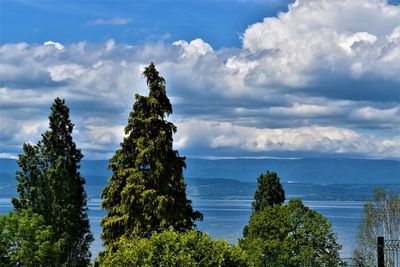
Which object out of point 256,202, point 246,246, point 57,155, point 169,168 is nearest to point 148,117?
point 169,168

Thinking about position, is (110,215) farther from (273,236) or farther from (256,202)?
(256,202)

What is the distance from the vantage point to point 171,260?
43.9ft

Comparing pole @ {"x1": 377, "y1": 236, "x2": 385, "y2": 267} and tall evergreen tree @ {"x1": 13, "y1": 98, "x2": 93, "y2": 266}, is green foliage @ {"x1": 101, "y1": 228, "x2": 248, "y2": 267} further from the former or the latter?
tall evergreen tree @ {"x1": 13, "y1": 98, "x2": 93, "y2": 266}

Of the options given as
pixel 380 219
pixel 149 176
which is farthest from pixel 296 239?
pixel 380 219

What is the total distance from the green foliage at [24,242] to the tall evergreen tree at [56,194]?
2073mm

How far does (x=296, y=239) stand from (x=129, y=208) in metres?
7.24

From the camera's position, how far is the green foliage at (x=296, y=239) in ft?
85.5

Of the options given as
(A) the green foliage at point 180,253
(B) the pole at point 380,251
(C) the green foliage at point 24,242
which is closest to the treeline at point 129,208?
(C) the green foliage at point 24,242

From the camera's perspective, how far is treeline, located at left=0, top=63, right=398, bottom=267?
22.1 metres

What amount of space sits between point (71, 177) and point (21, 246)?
4574 mm

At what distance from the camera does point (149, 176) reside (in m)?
22.5

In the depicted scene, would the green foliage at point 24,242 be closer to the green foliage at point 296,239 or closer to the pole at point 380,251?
the green foliage at point 296,239

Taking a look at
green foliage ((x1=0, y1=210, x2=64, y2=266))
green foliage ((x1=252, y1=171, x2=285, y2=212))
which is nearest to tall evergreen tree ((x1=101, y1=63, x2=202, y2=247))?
green foliage ((x1=0, y1=210, x2=64, y2=266))

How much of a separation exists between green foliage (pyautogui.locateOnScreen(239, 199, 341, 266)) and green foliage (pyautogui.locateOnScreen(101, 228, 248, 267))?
1186 cm
